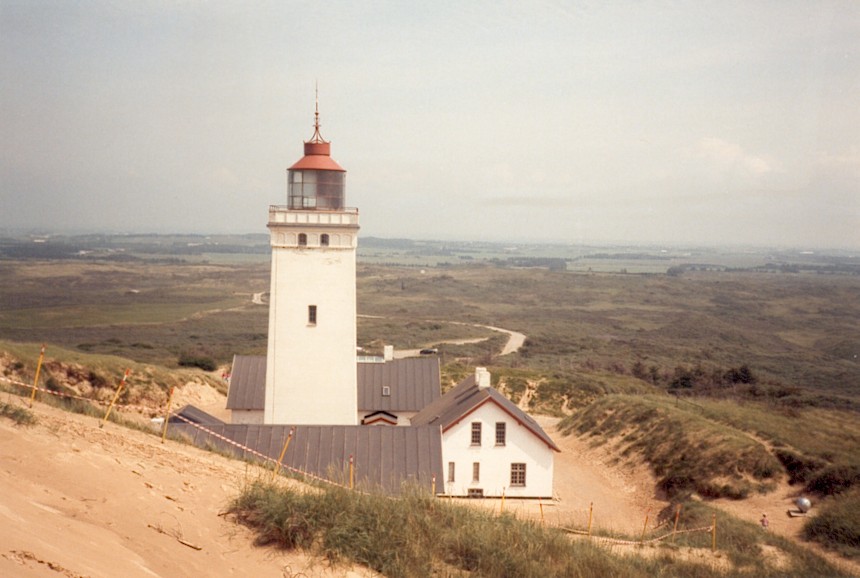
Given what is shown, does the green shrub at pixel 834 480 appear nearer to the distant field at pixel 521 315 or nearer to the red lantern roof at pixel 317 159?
the red lantern roof at pixel 317 159

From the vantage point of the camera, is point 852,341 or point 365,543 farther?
point 852,341

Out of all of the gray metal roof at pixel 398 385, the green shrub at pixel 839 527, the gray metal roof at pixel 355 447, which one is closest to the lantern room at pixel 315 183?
the gray metal roof at pixel 355 447

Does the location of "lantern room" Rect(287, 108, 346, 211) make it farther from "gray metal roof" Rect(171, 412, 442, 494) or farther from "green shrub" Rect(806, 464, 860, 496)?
"green shrub" Rect(806, 464, 860, 496)

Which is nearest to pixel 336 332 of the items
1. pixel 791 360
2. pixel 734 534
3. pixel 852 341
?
pixel 734 534

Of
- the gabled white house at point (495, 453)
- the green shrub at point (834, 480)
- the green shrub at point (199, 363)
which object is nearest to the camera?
the green shrub at point (834, 480)

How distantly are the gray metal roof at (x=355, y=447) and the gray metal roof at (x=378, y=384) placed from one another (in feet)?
20.1

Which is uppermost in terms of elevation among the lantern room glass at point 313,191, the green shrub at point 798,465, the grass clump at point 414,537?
the lantern room glass at point 313,191

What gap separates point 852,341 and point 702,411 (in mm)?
63547

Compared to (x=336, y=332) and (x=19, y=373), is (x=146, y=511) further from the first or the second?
(x=19, y=373)

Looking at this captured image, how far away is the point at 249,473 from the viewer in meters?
10.9

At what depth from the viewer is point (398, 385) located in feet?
90.5

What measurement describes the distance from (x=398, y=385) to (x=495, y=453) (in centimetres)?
688

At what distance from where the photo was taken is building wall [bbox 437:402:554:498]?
70.8 ft

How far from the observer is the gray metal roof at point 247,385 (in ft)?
83.3
